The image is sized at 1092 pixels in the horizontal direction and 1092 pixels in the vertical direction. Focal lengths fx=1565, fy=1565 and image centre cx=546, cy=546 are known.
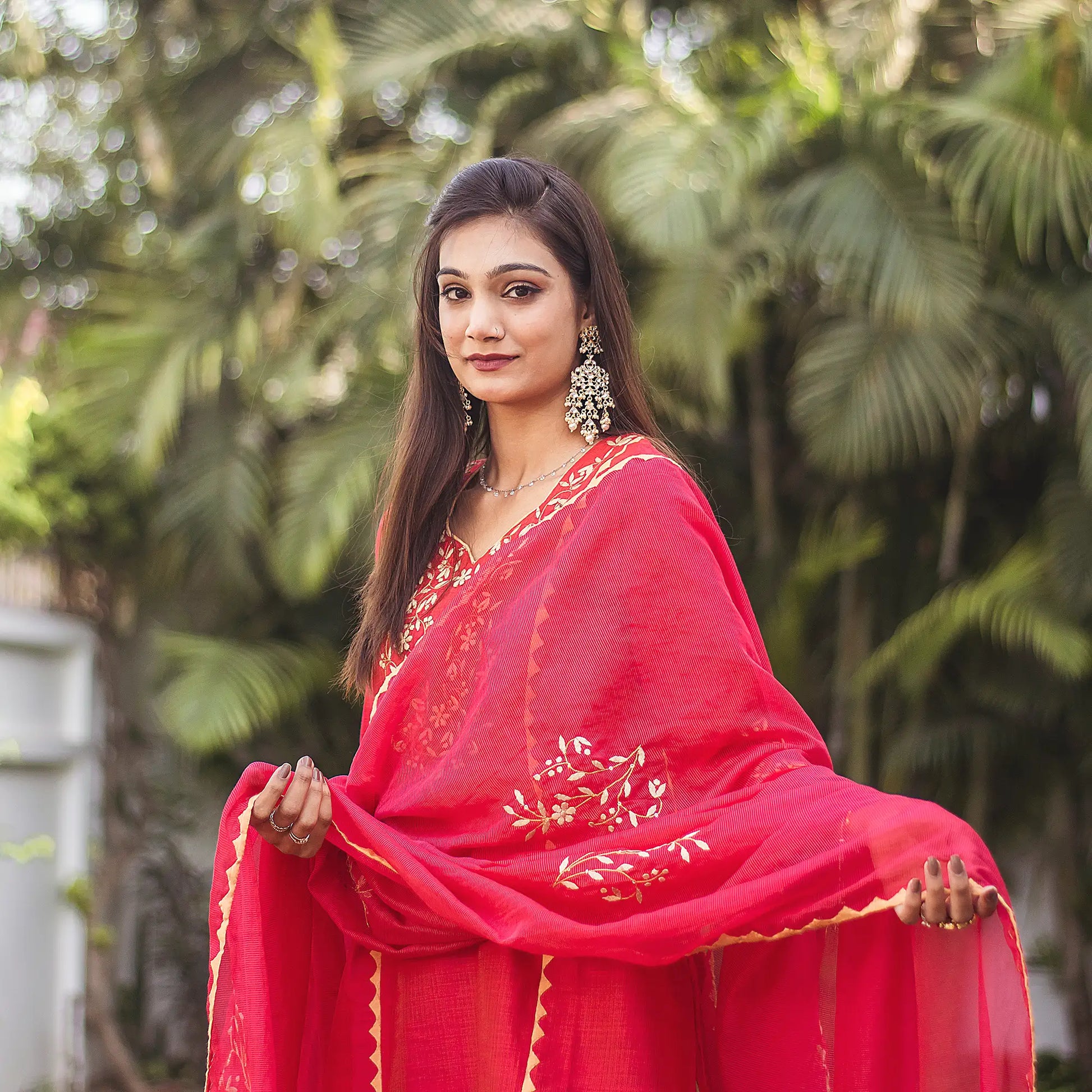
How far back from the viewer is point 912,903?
5.72 feet

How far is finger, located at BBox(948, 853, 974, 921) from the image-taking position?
A: 1.72 metres

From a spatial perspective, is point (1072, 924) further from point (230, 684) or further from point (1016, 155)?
point (230, 684)

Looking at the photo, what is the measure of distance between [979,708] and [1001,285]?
5.70 ft

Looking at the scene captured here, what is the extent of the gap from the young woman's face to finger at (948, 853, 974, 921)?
2.93ft

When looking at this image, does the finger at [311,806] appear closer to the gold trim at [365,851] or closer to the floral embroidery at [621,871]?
the gold trim at [365,851]

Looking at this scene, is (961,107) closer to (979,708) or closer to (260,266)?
(979,708)

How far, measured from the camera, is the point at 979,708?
651cm

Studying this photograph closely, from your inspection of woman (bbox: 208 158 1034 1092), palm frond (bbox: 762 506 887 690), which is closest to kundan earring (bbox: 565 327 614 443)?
woman (bbox: 208 158 1034 1092)

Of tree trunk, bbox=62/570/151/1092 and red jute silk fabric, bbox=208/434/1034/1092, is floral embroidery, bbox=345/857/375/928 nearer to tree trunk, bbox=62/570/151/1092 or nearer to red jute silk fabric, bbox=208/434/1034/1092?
red jute silk fabric, bbox=208/434/1034/1092

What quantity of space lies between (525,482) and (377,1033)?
31.8 inches

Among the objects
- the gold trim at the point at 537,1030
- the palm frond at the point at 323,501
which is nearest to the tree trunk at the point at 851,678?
the palm frond at the point at 323,501

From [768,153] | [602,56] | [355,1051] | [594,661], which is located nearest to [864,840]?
[594,661]

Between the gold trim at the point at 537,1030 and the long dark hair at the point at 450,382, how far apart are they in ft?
1.73

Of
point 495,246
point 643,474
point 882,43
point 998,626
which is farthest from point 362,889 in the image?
point 882,43
